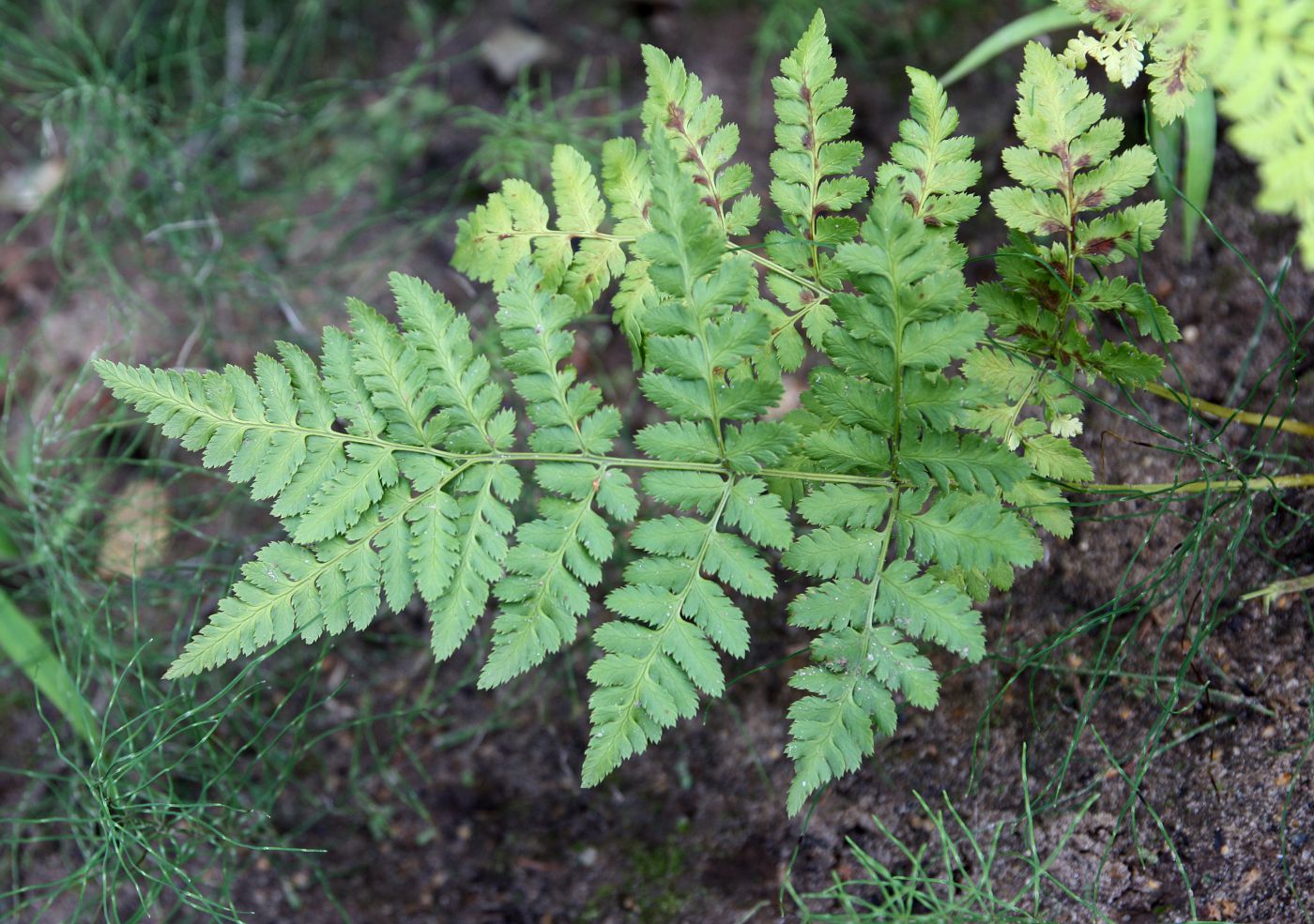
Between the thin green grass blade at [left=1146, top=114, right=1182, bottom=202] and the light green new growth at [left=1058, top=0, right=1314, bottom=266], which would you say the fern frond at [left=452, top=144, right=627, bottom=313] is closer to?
the light green new growth at [left=1058, top=0, right=1314, bottom=266]

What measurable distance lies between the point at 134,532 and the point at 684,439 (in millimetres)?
1948

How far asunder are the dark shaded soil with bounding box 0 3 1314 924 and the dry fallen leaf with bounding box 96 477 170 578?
57 cm

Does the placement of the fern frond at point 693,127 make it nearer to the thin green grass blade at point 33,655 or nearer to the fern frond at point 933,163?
the fern frond at point 933,163

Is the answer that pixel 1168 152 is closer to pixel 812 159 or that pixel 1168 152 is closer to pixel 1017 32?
pixel 1017 32

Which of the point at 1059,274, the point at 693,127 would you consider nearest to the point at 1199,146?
the point at 1059,274

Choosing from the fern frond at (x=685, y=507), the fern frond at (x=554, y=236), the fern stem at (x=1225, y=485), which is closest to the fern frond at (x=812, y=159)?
the fern frond at (x=685, y=507)

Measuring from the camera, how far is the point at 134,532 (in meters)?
2.84

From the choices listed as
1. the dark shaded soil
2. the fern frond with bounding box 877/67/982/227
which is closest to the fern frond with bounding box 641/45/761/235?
the fern frond with bounding box 877/67/982/227

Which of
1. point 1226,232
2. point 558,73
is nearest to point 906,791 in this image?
point 1226,232

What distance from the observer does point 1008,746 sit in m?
2.08

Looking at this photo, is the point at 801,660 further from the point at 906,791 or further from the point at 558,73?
the point at 558,73

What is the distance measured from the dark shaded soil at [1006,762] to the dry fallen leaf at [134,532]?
0.57 meters

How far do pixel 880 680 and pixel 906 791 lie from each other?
640 mm

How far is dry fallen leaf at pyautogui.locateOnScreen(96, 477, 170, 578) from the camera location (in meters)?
2.75
